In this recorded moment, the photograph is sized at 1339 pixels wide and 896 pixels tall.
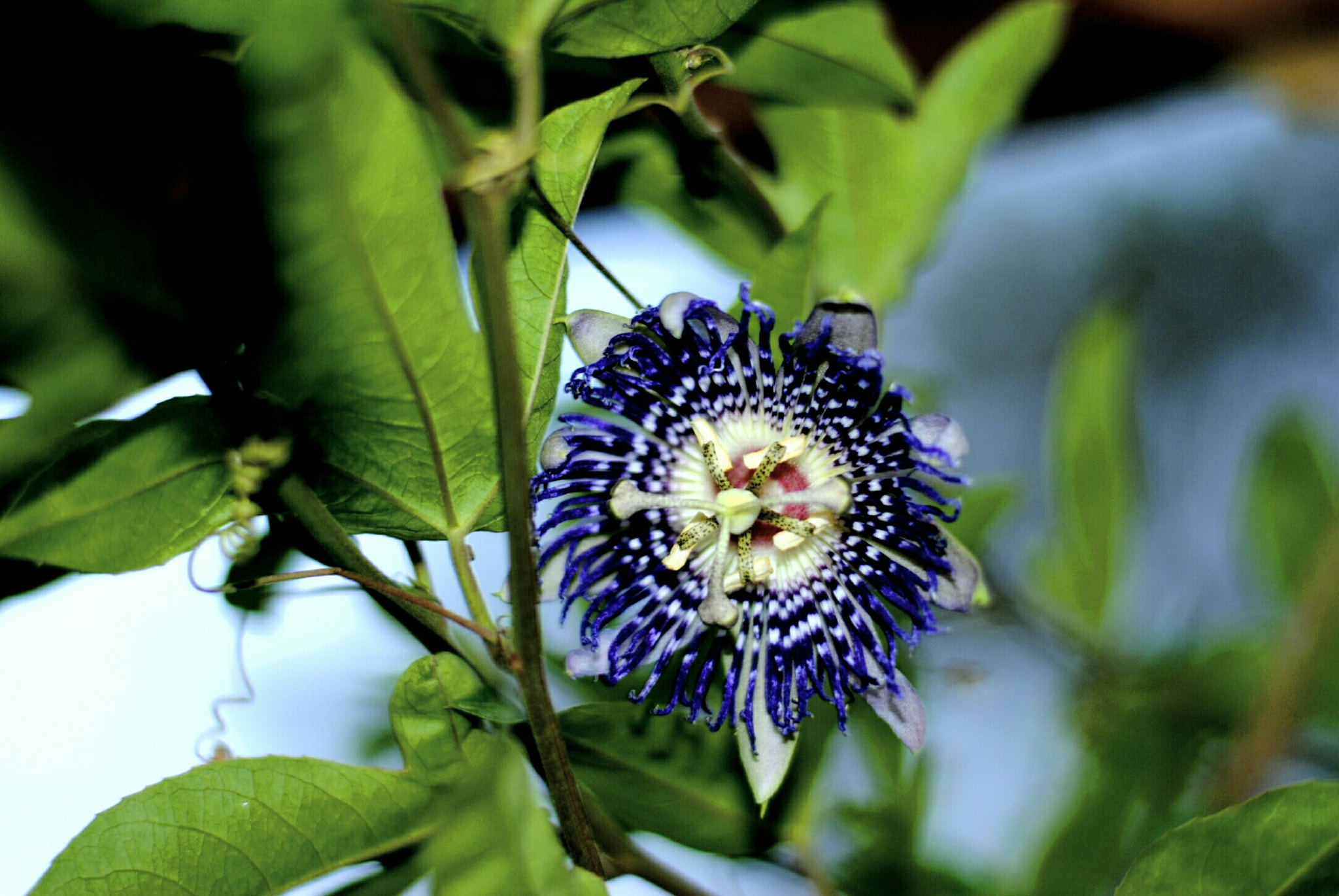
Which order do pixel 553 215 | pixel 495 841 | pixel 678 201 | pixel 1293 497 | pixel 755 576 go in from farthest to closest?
pixel 1293 497 → pixel 678 201 → pixel 755 576 → pixel 553 215 → pixel 495 841

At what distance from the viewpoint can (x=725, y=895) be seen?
82 cm

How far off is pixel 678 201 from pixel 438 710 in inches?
13.6

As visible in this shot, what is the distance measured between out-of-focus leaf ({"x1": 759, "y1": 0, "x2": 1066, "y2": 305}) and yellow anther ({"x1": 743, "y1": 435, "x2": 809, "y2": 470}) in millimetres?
134

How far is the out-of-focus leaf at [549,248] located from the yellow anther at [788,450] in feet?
0.54

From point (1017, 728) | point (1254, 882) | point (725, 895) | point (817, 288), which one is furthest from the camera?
point (1017, 728)

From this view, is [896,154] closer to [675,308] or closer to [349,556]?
[675,308]

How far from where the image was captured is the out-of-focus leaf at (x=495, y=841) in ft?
1.10

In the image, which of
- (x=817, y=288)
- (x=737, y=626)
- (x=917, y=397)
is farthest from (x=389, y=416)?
(x=917, y=397)

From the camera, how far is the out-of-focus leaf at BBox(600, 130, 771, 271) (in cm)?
63

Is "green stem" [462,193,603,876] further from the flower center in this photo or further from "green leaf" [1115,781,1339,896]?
"green leaf" [1115,781,1339,896]

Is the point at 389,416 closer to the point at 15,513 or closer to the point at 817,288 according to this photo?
the point at 15,513

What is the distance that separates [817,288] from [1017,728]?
42.8 inches

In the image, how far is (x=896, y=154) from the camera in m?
0.74

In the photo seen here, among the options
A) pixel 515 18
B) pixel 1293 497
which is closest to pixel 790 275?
pixel 515 18
